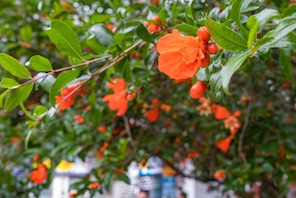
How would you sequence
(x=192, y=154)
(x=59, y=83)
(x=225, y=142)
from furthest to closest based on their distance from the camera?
(x=192, y=154) < (x=225, y=142) < (x=59, y=83)

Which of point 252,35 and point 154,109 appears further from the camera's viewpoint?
point 154,109

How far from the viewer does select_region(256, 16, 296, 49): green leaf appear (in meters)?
0.59

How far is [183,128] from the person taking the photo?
261 cm

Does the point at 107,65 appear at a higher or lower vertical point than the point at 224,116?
higher

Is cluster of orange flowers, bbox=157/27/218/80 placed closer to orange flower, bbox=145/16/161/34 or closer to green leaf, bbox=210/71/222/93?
green leaf, bbox=210/71/222/93

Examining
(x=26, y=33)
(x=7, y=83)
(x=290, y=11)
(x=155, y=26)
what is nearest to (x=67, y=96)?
(x=7, y=83)

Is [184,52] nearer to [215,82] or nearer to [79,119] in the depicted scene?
[215,82]

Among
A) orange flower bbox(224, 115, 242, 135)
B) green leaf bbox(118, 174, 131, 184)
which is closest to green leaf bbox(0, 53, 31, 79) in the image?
green leaf bbox(118, 174, 131, 184)

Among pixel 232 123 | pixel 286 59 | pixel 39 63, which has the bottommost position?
pixel 232 123

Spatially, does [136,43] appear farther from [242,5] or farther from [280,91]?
[280,91]

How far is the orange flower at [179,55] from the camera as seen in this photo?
0.66m

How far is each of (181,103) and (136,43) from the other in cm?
136

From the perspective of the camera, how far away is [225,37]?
0.63 m

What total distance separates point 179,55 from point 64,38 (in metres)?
0.35
